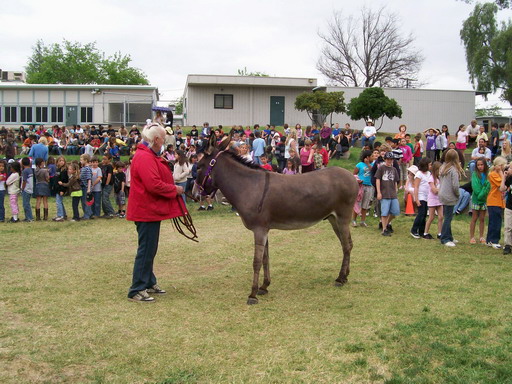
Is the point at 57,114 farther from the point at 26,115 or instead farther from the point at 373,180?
the point at 373,180

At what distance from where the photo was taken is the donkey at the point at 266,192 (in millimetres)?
7723

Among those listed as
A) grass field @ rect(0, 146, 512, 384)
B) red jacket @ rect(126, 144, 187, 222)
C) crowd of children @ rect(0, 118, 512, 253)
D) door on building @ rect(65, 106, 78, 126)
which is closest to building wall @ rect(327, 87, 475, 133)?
crowd of children @ rect(0, 118, 512, 253)

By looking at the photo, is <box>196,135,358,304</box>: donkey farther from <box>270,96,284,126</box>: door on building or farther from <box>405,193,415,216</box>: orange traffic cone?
<box>270,96,284,126</box>: door on building

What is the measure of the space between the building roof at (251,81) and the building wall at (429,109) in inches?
112

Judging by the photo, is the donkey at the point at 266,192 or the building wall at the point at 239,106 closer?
the donkey at the point at 266,192

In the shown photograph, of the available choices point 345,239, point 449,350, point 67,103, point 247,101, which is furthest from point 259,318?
point 67,103

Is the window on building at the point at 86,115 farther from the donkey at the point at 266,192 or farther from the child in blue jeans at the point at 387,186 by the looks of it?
the donkey at the point at 266,192

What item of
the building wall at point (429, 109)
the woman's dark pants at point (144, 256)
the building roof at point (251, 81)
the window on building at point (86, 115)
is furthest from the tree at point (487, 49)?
the woman's dark pants at point (144, 256)

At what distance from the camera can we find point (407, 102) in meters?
36.4

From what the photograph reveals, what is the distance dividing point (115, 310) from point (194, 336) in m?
1.56

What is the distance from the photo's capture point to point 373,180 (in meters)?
14.1

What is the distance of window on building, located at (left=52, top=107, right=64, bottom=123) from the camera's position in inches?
1430

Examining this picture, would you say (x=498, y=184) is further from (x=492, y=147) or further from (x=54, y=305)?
(x=492, y=147)

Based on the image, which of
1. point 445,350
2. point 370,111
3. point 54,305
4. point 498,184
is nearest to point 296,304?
point 445,350
